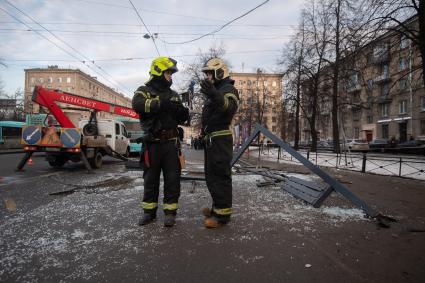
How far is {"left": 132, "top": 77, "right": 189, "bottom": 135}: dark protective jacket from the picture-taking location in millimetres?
3594

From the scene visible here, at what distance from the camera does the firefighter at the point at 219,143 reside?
12.1 feet

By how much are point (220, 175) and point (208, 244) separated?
103 centimetres

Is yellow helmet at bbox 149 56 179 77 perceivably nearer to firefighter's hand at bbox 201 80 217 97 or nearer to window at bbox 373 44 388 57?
firefighter's hand at bbox 201 80 217 97

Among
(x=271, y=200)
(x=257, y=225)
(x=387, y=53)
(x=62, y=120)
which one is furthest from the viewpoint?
(x=387, y=53)

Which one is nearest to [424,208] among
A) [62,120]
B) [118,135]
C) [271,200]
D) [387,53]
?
[271,200]

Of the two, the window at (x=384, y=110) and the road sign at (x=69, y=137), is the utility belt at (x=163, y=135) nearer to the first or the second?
the road sign at (x=69, y=137)

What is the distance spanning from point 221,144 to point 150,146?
97 cm

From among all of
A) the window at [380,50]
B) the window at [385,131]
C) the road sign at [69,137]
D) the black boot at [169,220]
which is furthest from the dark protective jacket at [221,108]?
the window at [385,131]

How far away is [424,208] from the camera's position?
482 cm

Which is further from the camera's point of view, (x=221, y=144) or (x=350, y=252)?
(x=221, y=144)

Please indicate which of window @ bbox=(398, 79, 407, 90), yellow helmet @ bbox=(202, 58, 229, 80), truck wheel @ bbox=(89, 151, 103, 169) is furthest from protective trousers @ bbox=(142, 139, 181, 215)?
window @ bbox=(398, 79, 407, 90)

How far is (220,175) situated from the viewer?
3791 mm

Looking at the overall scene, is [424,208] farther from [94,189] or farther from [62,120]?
[62,120]

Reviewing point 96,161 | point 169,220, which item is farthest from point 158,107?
point 96,161
